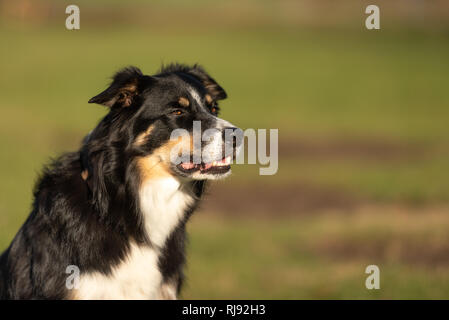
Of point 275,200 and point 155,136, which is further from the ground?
point 155,136

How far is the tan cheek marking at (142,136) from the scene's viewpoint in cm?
500

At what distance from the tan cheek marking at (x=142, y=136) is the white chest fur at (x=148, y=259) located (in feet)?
1.09

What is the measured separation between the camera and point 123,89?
16.3 feet

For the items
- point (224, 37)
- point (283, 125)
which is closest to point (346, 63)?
Result: point (224, 37)

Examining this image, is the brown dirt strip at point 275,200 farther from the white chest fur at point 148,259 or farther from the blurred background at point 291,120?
the white chest fur at point 148,259

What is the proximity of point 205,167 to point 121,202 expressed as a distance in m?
0.74

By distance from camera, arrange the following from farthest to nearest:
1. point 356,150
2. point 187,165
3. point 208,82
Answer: point 356,150, point 208,82, point 187,165

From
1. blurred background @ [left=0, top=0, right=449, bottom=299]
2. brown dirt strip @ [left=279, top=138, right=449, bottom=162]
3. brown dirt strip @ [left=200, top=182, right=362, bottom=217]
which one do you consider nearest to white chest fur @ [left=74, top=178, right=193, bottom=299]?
blurred background @ [left=0, top=0, right=449, bottom=299]

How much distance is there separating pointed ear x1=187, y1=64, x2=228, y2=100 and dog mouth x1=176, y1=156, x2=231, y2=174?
91 centimetres

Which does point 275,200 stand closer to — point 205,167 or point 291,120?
point 205,167

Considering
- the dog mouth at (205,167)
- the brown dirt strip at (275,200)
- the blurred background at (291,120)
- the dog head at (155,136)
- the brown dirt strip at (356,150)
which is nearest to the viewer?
the dog head at (155,136)

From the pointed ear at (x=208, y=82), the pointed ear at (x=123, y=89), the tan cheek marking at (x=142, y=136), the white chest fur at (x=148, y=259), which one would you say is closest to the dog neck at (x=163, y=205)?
the white chest fur at (x=148, y=259)

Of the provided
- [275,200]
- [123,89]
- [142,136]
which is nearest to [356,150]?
[275,200]
